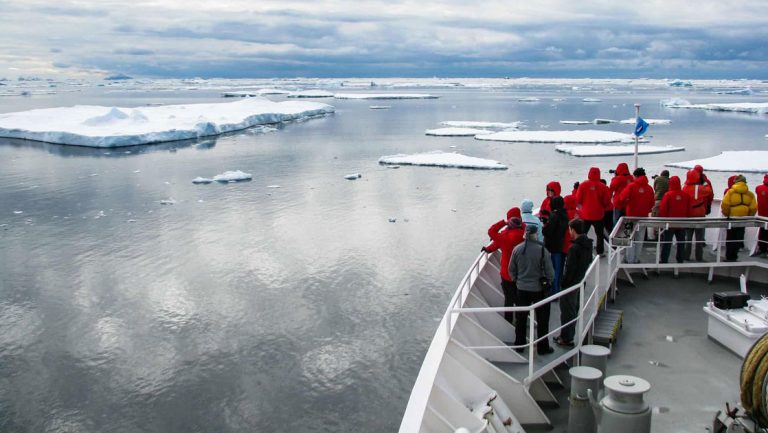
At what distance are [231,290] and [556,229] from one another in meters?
5.93

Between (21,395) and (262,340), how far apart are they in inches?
Answer: 104

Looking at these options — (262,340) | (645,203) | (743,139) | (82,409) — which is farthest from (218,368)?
(743,139)

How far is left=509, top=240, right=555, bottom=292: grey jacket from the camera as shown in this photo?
4449 mm

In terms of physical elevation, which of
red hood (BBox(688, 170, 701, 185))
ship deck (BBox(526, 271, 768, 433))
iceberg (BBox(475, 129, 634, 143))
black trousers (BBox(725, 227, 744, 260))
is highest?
red hood (BBox(688, 170, 701, 185))

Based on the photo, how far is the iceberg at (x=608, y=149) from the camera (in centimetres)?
2391

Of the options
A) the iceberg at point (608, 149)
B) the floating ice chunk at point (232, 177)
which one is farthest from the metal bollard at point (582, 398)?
the iceberg at point (608, 149)

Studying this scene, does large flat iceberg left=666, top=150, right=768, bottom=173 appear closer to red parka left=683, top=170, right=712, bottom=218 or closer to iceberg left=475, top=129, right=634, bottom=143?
iceberg left=475, top=129, right=634, bottom=143

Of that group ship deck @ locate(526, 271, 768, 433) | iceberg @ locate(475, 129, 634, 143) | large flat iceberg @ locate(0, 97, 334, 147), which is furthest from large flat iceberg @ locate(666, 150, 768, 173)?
large flat iceberg @ locate(0, 97, 334, 147)

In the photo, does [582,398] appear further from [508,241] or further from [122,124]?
[122,124]

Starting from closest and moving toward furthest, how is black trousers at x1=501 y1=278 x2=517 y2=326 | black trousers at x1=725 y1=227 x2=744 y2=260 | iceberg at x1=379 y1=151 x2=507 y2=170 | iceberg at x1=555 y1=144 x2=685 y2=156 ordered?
black trousers at x1=501 y1=278 x2=517 y2=326
black trousers at x1=725 y1=227 x2=744 y2=260
iceberg at x1=379 y1=151 x2=507 y2=170
iceberg at x1=555 y1=144 x2=685 y2=156

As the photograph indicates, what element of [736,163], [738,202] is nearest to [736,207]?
[738,202]

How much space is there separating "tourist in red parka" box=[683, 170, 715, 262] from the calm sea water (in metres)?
3.17

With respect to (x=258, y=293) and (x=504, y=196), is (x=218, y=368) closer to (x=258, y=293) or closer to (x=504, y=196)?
(x=258, y=293)

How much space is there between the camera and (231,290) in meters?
A: 9.81
